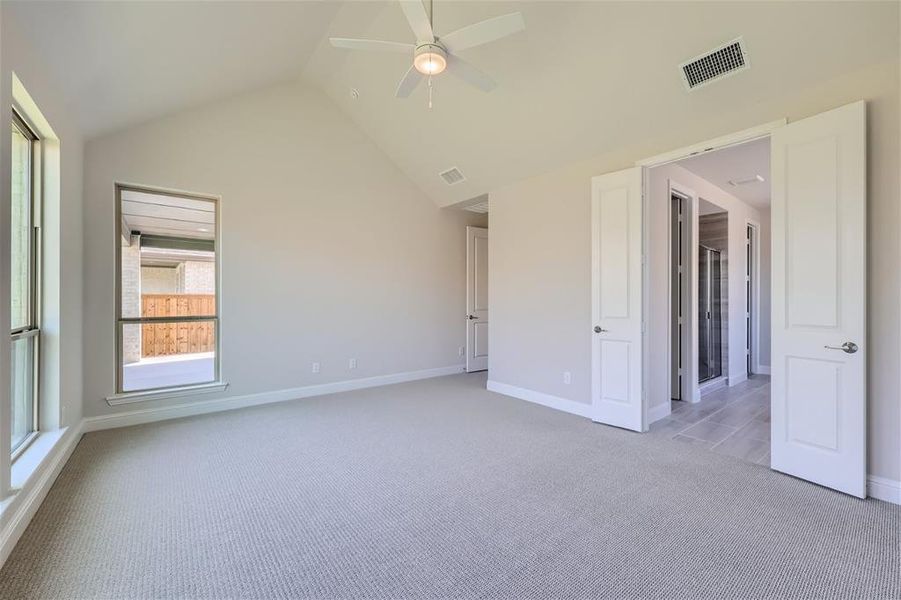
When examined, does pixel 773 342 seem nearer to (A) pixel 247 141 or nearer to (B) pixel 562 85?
(B) pixel 562 85

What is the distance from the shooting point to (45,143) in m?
2.85

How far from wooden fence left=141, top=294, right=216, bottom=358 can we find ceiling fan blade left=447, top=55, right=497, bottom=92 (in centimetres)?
348

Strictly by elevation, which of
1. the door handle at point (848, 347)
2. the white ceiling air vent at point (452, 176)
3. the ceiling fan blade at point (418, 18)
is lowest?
the door handle at point (848, 347)

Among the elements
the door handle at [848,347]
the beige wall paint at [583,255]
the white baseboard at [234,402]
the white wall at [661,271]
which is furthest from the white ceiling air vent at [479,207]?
the door handle at [848,347]

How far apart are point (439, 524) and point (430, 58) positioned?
2750mm

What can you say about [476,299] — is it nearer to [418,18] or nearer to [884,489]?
[418,18]

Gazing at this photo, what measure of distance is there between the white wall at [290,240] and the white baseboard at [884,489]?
4669 millimetres

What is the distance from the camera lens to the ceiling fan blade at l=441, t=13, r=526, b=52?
221 cm

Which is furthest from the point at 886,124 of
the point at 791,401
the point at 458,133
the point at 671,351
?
the point at 458,133

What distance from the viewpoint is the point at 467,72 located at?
2678 mm

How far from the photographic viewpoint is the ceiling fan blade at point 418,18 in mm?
2178

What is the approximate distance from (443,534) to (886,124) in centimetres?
354

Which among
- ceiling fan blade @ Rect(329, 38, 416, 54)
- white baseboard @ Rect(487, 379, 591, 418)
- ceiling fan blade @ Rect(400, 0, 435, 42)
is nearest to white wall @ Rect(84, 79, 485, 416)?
white baseboard @ Rect(487, 379, 591, 418)

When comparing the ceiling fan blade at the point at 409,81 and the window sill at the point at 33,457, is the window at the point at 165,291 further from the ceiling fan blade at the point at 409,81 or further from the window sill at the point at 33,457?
the ceiling fan blade at the point at 409,81
